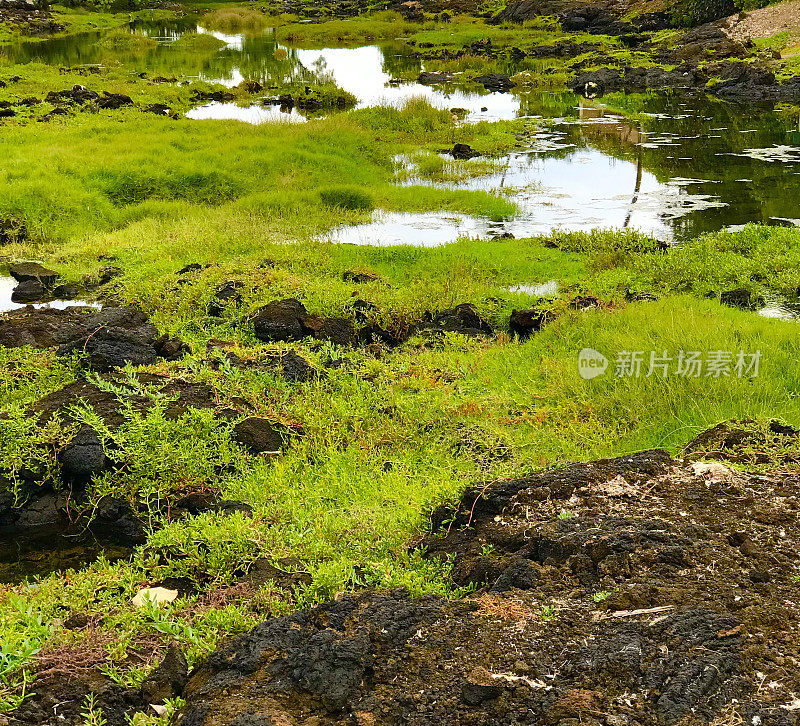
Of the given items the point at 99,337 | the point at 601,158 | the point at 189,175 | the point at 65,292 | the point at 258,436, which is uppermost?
the point at 189,175

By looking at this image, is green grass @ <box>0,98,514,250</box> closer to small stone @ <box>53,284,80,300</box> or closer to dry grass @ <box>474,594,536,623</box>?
small stone @ <box>53,284,80,300</box>

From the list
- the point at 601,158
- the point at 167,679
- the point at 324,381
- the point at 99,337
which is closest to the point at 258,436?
the point at 324,381

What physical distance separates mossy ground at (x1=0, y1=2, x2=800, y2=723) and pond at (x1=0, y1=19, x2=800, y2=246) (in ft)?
3.48

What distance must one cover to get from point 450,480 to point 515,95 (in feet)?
83.4

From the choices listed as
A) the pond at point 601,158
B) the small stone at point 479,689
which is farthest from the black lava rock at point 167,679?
the pond at point 601,158

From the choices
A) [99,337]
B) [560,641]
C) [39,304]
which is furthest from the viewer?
[39,304]

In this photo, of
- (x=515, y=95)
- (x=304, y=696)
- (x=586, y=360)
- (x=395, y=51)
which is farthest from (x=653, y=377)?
(x=395, y=51)

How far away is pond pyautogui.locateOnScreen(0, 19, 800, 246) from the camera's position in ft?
41.7

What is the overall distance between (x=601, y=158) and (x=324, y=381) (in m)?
12.8

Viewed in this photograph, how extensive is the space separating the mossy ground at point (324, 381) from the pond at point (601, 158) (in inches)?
41.7

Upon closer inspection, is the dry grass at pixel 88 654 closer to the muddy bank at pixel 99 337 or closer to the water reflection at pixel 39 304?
the muddy bank at pixel 99 337

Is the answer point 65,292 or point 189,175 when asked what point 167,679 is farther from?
point 189,175

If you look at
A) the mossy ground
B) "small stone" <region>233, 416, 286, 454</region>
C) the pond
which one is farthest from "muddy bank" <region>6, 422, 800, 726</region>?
the pond

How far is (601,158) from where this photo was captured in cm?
1727
